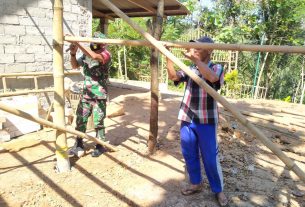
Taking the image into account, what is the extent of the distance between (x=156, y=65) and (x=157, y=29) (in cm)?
50

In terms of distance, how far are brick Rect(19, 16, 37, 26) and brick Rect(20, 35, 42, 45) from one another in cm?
Answer: 24

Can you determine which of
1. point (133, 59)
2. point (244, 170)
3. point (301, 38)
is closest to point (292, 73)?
point (301, 38)

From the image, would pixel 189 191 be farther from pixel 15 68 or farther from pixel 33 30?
pixel 33 30

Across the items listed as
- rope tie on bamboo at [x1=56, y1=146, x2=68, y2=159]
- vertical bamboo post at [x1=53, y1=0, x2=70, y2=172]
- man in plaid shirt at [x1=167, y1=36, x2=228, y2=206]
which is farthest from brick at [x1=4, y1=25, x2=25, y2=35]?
man in plaid shirt at [x1=167, y1=36, x2=228, y2=206]

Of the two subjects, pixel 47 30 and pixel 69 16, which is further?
pixel 69 16

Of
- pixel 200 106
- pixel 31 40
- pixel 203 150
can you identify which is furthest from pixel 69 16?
pixel 203 150

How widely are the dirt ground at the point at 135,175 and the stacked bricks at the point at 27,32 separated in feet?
4.69

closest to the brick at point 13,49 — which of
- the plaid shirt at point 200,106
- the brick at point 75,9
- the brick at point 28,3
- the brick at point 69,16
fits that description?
the brick at point 28,3

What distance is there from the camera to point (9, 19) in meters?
5.32

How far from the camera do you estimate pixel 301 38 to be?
46.2ft

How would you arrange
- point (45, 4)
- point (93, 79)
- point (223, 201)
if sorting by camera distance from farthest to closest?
point (45, 4)
point (93, 79)
point (223, 201)

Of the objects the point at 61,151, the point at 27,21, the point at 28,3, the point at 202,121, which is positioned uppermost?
the point at 28,3

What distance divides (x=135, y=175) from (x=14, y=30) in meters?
3.62

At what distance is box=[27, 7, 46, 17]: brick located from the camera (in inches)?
221
